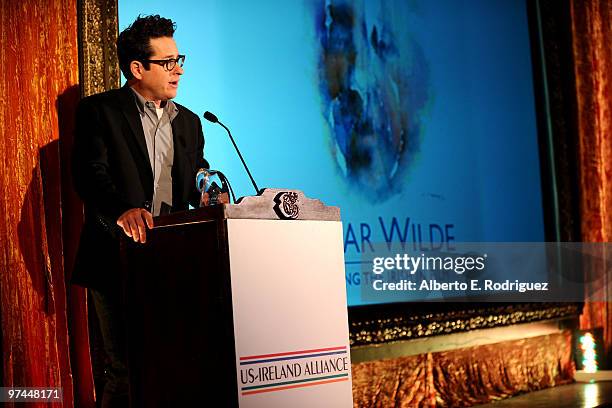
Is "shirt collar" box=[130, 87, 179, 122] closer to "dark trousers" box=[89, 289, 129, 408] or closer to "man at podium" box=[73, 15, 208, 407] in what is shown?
"man at podium" box=[73, 15, 208, 407]

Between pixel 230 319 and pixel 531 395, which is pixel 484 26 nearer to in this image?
pixel 531 395

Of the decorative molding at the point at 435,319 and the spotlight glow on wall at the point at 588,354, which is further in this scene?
the spotlight glow on wall at the point at 588,354

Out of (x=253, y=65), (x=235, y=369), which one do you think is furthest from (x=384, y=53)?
(x=235, y=369)

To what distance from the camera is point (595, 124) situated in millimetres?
5008

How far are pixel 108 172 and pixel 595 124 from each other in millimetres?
3475

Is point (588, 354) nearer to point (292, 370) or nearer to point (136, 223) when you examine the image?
point (292, 370)

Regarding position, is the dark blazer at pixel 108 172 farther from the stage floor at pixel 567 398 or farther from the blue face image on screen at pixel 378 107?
the stage floor at pixel 567 398

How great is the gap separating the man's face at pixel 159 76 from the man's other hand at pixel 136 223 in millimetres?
476

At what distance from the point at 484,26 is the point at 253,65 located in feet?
5.61

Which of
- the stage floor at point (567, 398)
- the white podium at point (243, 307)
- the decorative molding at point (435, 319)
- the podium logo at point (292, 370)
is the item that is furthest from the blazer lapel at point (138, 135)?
the stage floor at point (567, 398)

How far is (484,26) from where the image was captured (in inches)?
183

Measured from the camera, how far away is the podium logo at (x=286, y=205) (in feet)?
7.02

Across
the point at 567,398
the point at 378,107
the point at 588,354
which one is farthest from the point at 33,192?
the point at 588,354

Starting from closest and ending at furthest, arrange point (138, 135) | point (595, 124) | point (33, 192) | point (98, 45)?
point (138, 135) < point (33, 192) < point (98, 45) < point (595, 124)
